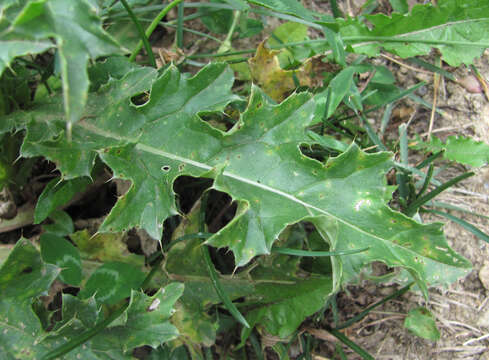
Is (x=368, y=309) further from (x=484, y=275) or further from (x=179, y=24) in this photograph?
(x=179, y=24)

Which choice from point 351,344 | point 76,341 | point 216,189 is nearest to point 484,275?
point 351,344

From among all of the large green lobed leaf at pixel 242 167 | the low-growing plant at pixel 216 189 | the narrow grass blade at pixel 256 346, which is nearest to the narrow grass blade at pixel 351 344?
the low-growing plant at pixel 216 189

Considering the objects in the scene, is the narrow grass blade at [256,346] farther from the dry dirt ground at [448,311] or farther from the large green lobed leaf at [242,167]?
the large green lobed leaf at [242,167]

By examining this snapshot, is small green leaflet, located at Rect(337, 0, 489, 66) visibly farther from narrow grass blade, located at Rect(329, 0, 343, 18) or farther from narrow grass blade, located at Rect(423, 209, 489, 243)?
narrow grass blade, located at Rect(423, 209, 489, 243)

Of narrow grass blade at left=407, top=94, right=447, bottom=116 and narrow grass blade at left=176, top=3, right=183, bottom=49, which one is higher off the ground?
narrow grass blade at left=176, top=3, right=183, bottom=49

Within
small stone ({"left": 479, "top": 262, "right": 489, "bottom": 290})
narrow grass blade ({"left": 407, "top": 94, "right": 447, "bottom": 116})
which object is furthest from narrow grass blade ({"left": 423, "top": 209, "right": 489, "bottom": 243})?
narrow grass blade ({"left": 407, "top": 94, "right": 447, "bottom": 116})

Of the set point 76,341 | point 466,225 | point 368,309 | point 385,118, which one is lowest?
point 368,309
